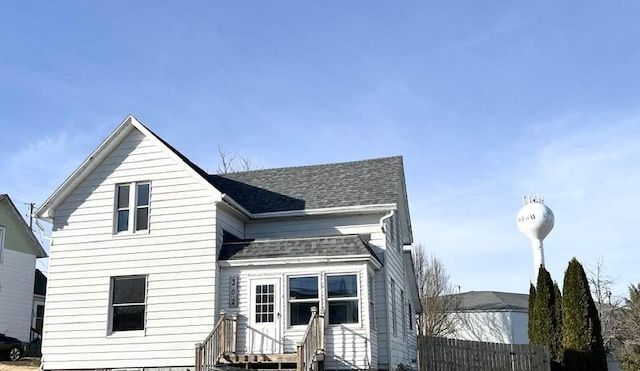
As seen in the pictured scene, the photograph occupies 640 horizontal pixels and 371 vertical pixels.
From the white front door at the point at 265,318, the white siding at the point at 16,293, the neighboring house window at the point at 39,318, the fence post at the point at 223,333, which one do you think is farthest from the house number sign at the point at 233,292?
the neighboring house window at the point at 39,318

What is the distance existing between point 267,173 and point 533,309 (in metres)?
10.3

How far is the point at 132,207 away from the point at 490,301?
36.6m

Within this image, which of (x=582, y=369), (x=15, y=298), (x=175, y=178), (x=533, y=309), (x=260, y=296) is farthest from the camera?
(x=15, y=298)

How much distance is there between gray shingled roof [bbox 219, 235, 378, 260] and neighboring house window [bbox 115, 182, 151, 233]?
8.44ft

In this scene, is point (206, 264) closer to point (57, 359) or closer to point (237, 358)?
point (237, 358)

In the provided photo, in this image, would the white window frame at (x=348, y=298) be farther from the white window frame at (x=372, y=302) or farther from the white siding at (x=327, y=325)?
the white window frame at (x=372, y=302)

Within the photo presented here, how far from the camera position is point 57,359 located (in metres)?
17.7

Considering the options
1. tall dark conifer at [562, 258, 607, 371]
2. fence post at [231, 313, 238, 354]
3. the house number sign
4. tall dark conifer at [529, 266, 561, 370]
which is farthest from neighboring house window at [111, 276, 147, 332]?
tall dark conifer at [562, 258, 607, 371]

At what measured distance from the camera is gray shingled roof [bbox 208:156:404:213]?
19547 millimetres

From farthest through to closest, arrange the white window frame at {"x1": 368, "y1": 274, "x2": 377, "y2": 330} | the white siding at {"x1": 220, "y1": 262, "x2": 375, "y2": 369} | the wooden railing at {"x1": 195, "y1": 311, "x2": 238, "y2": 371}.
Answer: the white window frame at {"x1": 368, "y1": 274, "x2": 377, "y2": 330}
the white siding at {"x1": 220, "y1": 262, "x2": 375, "y2": 369}
the wooden railing at {"x1": 195, "y1": 311, "x2": 238, "y2": 371}

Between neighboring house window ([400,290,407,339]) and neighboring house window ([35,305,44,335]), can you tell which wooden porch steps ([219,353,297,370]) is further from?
neighboring house window ([35,305,44,335])

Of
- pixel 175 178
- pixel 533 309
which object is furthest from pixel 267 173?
pixel 533 309

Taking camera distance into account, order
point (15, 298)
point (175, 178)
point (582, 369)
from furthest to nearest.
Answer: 1. point (15, 298)
2. point (582, 369)
3. point (175, 178)

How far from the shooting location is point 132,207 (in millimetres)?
18328
